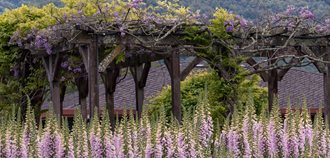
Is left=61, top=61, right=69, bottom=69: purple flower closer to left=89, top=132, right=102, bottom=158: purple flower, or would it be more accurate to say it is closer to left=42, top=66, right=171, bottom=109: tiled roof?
left=42, top=66, right=171, bottom=109: tiled roof

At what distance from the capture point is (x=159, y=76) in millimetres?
27297

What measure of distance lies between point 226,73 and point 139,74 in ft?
18.1

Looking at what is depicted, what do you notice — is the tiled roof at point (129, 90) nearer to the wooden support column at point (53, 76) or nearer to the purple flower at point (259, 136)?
the wooden support column at point (53, 76)

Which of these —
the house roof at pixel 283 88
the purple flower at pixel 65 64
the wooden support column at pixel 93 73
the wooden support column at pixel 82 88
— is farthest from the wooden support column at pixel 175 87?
the house roof at pixel 283 88

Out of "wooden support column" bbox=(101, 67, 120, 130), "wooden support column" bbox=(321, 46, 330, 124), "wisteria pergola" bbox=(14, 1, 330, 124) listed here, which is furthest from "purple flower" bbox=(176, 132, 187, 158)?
"wooden support column" bbox=(101, 67, 120, 130)

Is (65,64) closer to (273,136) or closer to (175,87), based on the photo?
(175,87)

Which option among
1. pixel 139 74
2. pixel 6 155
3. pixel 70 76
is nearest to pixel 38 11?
pixel 70 76

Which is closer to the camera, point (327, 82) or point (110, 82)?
point (327, 82)

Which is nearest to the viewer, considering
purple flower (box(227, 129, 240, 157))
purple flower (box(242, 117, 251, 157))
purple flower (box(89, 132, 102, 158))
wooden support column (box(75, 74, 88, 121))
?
purple flower (box(242, 117, 251, 157))

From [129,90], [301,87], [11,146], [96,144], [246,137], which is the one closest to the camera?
[246,137]

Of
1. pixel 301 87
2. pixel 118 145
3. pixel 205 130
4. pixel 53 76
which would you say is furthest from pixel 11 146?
pixel 301 87

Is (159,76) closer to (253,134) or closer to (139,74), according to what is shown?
(139,74)

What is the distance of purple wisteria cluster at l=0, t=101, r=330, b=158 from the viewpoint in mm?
5836

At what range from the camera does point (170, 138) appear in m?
5.87
